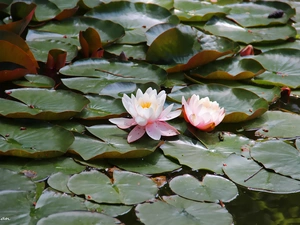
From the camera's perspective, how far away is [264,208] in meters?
1.86

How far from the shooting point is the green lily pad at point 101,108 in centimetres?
229

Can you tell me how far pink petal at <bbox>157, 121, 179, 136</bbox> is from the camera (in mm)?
2189

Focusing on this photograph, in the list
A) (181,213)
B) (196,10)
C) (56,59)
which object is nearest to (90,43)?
(56,59)

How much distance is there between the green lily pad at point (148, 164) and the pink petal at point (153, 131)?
0.08m

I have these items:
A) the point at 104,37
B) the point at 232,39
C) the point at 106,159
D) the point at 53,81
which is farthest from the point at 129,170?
the point at 232,39

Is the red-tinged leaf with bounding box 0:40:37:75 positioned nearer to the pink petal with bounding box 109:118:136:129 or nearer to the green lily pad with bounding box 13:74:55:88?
the green lily pad with bounding box 13:74:55:88

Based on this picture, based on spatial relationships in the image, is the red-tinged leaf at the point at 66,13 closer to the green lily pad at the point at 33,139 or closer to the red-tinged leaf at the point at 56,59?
the red-tinged leaf at the point at 56,59

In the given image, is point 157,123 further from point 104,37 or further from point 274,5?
point 274,5

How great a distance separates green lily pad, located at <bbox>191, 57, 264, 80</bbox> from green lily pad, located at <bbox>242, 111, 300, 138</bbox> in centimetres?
35

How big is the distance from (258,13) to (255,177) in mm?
1855

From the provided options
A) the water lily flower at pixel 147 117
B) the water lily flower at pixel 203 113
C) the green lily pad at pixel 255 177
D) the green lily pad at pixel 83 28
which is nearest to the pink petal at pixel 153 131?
the water lily flower at pixel 147 117

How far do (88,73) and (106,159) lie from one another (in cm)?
73

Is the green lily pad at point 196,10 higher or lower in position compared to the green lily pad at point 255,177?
higher

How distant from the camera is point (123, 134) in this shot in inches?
86.4
